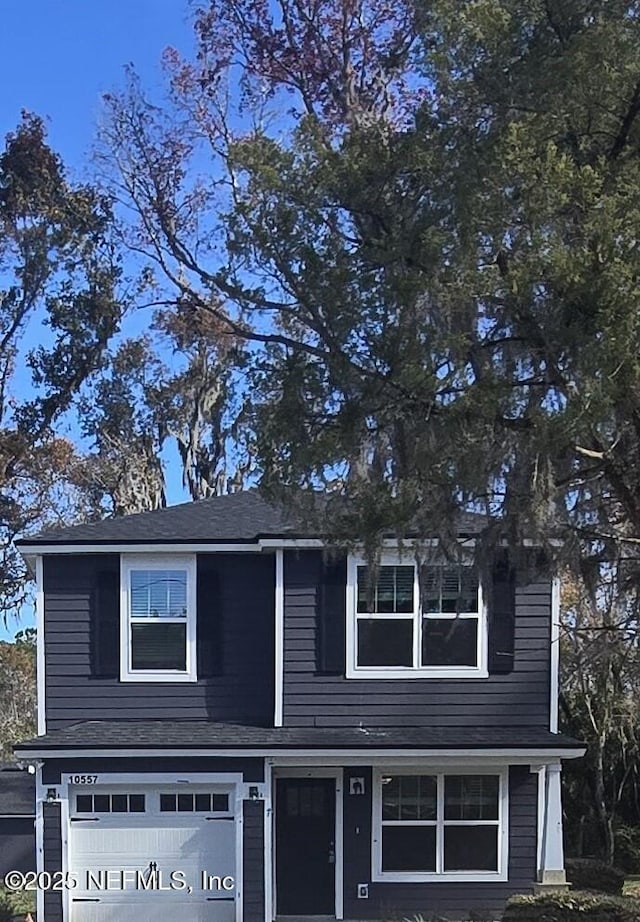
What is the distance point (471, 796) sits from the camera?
15.3 m

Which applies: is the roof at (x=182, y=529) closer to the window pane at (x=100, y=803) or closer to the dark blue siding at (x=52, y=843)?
the window pane at (x=100, y=803)

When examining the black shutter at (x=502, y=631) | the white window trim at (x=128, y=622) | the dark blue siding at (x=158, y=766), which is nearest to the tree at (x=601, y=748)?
the black shutter at (x=502, y=631)

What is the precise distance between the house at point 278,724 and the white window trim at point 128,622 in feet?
0.08

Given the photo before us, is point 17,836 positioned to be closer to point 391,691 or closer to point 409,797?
point 409,797

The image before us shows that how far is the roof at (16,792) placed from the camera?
62.9 feet

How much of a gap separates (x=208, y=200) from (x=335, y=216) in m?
16.6

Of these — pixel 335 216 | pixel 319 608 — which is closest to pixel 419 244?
pixel 335 216

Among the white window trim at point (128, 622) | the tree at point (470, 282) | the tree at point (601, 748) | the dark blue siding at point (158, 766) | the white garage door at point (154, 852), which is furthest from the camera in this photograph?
the tree at point (601, 748)

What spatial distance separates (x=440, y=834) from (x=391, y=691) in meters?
1.99

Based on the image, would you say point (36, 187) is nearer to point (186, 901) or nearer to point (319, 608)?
point (319, 608)

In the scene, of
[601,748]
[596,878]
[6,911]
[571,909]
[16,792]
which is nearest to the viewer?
[571,909]

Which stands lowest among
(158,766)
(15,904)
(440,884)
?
(15,904)

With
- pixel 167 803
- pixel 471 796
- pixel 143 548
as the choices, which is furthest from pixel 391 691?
pixel 143 548

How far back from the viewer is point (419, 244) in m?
7.52
